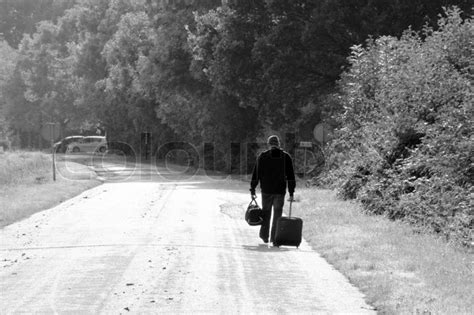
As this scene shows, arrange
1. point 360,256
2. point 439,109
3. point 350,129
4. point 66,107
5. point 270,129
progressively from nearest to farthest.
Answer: point 360,256
point 439,109
point 350,129
point 270,129
point 66,107

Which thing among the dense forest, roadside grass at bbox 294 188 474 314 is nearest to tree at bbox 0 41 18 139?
the dense forest

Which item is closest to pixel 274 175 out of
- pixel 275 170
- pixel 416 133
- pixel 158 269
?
pixel 275 170

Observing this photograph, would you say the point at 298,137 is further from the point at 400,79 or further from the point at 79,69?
the point at 79,69

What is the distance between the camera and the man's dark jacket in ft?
52.5

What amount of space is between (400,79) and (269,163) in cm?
923

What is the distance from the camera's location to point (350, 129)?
3083 centimetres

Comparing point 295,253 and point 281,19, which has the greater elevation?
point 281,19

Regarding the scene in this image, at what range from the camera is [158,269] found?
12398mm

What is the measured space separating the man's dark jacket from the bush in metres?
3.07

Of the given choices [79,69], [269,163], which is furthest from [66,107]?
[269,163]

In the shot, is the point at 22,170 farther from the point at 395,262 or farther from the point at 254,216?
the point at 395,262

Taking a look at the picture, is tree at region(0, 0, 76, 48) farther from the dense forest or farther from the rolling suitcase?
the rolling suitcase

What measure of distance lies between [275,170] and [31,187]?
2151cm

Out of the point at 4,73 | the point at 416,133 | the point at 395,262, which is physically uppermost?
the point at 4,73
